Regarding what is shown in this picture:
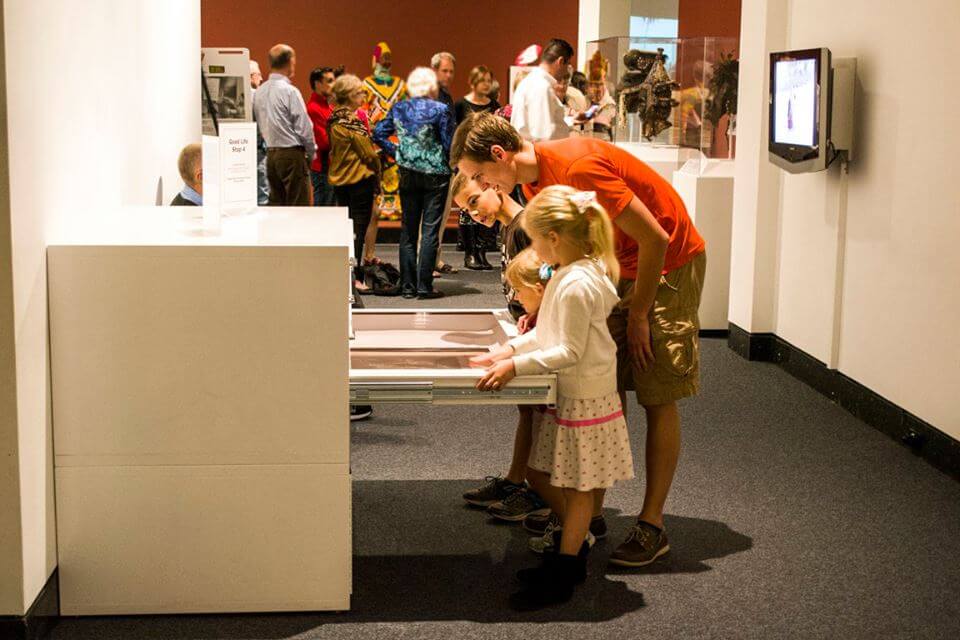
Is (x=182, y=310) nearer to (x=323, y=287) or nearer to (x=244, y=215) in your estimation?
(x=323, y=287)

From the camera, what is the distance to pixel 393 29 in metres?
14.1

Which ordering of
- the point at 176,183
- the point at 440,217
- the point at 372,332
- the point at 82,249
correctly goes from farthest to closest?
the point at 440,217 → the point at 176,183 → the point at 372,332 → the point at 82,249

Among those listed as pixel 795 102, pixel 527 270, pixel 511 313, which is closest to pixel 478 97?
pixel 795 102

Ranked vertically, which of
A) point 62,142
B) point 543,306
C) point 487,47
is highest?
point 487,47

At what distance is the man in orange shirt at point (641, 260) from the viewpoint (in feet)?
11.5

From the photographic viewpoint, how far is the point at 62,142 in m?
3.35

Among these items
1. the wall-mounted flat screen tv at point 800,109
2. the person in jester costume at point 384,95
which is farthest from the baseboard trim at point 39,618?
the person in jester costume at point 384,95

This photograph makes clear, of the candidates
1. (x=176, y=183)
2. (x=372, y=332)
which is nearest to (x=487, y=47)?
(x=176, y=183)

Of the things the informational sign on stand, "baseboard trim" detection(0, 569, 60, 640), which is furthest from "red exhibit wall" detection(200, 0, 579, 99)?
"baseboard trim" detection(0, 569, 60, 640)

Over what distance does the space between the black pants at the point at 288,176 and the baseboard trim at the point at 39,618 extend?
599cm

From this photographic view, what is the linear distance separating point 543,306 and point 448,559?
0.92m

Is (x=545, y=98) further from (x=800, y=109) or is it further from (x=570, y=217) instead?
(x=570, y=217)

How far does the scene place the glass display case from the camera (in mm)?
7977

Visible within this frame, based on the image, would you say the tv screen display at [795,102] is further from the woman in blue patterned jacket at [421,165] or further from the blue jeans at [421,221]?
the blue jeans at [421,221]
